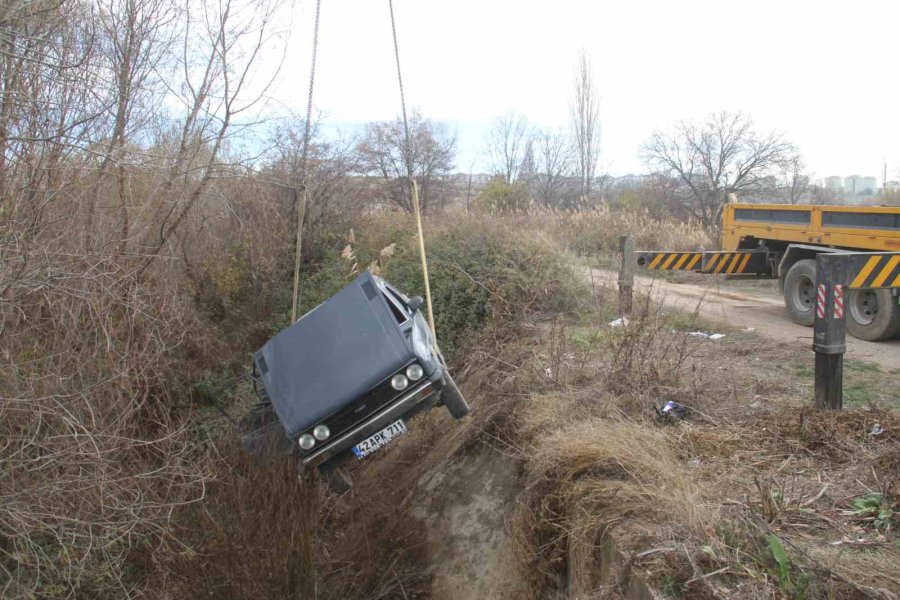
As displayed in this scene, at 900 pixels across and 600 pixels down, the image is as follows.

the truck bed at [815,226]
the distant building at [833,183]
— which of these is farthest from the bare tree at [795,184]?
the truck bed at [815,226]

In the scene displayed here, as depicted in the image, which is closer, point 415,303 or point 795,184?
point 415,303

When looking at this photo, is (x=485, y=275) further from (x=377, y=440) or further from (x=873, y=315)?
(x=873, y=315)

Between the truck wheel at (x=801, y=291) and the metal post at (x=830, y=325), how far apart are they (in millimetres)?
4920

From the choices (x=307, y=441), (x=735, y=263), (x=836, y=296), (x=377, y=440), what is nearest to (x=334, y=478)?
(x=307, y=441)

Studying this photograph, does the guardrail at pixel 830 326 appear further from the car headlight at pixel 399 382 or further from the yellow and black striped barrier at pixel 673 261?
the yellow and black striped barrier at pixel 673 261

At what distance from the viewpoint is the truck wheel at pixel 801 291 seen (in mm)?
9398

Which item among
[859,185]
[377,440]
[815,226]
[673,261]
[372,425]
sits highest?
[859,185]

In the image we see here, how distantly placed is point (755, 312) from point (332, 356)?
711cm

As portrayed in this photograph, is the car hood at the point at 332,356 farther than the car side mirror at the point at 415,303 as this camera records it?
No

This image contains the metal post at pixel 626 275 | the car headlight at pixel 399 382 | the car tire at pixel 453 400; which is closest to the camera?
the car headlight at pixel 399 382

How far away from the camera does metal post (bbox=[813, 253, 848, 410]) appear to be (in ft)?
15.6

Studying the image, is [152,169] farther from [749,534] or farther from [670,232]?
[670,232]

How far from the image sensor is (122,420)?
18.8ft

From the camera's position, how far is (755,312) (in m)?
10.5
